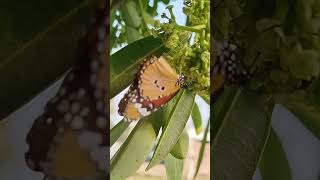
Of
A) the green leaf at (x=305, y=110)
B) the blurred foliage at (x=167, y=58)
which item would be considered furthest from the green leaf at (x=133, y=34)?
the green leaf at (x=305, y=110)

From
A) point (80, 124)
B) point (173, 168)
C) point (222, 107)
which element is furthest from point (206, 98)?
point (80, 124)

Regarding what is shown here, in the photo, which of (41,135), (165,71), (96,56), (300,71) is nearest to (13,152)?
(41,135)

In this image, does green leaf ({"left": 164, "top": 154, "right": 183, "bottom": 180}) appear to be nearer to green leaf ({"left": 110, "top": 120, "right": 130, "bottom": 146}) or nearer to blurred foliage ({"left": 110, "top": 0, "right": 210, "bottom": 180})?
blurred foliage ({"left": 110, "top": 0, "right": 210, "bottom": 180})

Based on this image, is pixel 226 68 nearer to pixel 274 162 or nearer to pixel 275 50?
pixel 275 50

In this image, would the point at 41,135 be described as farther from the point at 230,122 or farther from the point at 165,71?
the point at 230,122

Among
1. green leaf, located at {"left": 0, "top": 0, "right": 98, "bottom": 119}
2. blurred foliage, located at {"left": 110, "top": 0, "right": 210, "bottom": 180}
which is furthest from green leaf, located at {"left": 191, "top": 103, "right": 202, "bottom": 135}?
green leaf, located at {"left": 0, "top": 0, "right": 98, "bottom": 119}

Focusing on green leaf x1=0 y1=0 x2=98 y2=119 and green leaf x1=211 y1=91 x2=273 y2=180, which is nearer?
green leaf x1=0 y1=0 x2=98 y2=119

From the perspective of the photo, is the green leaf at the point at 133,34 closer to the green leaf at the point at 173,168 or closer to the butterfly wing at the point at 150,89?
the butterfly wing at the point at 150,89
